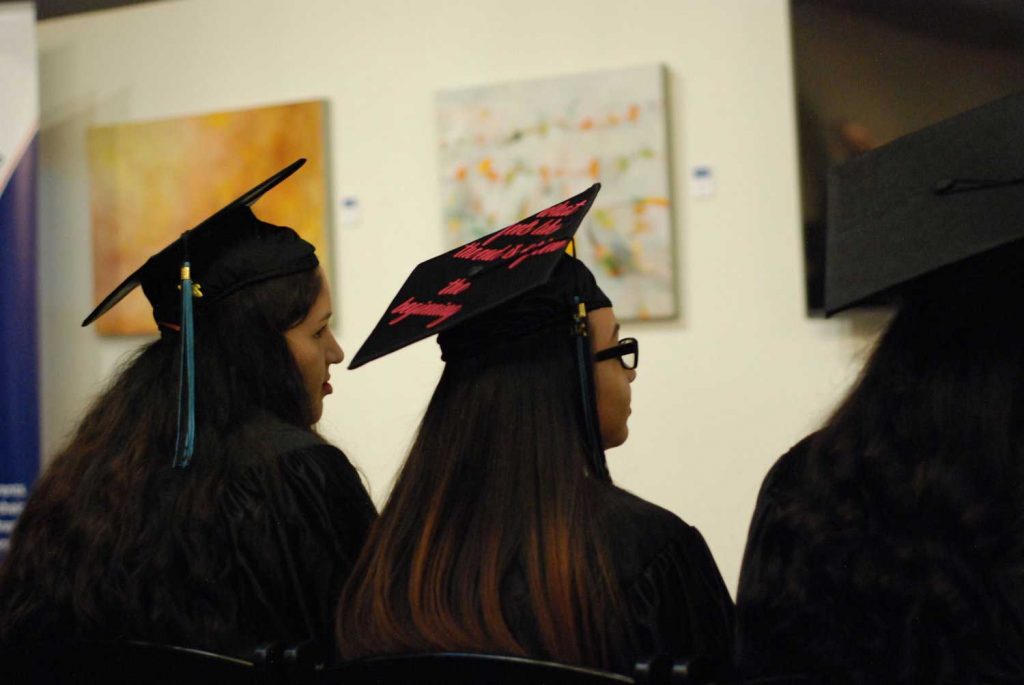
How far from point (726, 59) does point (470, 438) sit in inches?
107

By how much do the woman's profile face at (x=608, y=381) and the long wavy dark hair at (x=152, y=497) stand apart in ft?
2.09

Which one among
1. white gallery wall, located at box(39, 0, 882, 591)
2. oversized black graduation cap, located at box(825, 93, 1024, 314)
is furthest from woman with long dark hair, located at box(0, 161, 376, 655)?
white gallery wall, located at box(39, 0, 882, 591)

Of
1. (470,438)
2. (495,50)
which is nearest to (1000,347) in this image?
(470,438)

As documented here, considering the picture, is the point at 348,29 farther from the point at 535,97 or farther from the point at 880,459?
the point at 880,459

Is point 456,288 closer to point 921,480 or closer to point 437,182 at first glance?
point 921,480

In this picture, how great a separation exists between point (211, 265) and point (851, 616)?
4.81 ft

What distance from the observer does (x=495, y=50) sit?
14.1ft

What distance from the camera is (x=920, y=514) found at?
3.87 ft

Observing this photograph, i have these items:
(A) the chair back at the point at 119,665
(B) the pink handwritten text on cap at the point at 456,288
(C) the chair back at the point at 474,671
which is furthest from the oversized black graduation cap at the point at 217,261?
(C) the chair back at the point at 474,671

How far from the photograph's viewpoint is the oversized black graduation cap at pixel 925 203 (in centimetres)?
129

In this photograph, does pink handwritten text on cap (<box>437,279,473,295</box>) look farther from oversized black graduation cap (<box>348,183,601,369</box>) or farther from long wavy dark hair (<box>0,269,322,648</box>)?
long wavy dark hair (<box>0,269,322,648</box>)

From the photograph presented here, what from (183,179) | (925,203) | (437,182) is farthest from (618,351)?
(183,179)

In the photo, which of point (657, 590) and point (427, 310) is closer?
point (657, 590)

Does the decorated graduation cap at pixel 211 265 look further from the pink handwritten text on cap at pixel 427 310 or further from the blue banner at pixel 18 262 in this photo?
the blue banner at pixel 18 262
